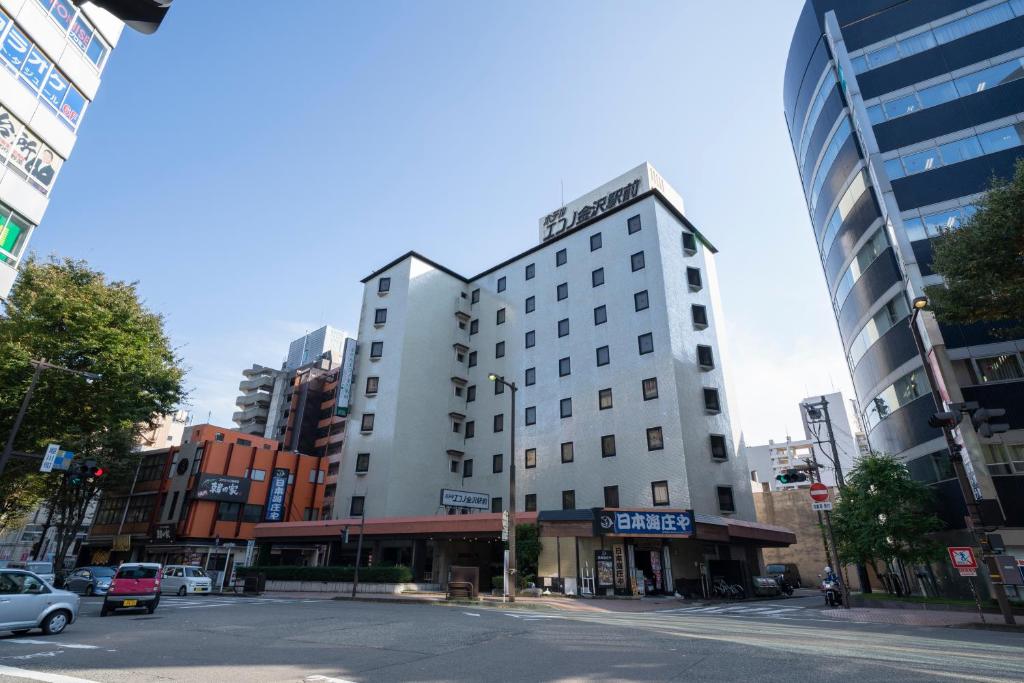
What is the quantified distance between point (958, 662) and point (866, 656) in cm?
127

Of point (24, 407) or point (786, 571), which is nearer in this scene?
point (24, 407)

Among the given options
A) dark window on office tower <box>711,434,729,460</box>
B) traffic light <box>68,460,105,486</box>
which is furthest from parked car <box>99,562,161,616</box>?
dark window on office tower <box>711,434,729,460</box>

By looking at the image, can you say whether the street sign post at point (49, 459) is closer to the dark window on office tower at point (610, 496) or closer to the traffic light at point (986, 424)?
the dark window on office tower at point (610, 496)

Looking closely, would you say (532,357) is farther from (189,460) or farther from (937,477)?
(189,460)

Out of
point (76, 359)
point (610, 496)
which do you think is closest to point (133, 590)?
point (76, 359)

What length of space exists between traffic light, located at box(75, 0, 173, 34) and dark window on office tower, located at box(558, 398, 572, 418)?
37506 mm

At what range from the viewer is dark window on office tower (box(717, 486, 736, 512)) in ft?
109

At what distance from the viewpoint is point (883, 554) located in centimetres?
2569

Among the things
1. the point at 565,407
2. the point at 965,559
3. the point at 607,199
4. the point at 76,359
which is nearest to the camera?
the point at 965,559

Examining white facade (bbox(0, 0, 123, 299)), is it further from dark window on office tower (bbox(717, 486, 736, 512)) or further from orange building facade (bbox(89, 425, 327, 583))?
dark window on office tower (bbox(717, 486, 736, 512))

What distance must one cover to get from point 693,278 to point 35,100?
39.2 meters

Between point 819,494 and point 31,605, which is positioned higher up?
point 819,494

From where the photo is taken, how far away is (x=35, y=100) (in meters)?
24.0

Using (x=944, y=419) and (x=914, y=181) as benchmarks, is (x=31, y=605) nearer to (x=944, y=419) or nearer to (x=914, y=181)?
(x=944, y=419)
